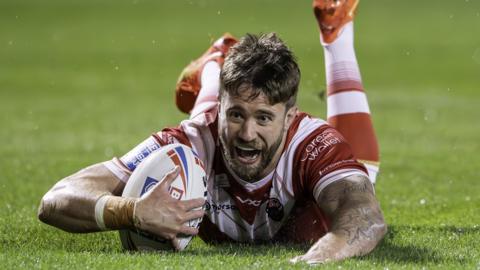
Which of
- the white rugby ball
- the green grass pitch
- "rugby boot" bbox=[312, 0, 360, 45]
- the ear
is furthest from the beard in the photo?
"rugby boot" bbox=[312, 0, 360, 45]

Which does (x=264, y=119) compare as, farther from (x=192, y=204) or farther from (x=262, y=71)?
(x=192, y=204)

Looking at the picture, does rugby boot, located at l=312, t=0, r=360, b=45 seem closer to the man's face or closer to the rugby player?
the rugby player

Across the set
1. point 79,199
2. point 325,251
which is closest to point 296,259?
point 325,251

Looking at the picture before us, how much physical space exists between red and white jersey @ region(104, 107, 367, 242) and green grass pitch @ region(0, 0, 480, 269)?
26 centimetres

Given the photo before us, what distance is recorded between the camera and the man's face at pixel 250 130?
21.8ft

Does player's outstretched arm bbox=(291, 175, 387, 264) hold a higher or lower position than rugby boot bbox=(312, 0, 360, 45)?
lower

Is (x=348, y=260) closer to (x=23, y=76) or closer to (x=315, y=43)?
(x=23, y=76)

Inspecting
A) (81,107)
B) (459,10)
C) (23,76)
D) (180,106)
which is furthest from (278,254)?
(459,10)

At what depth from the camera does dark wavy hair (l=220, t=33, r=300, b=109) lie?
21.9 feet

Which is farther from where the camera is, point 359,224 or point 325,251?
point 359,224

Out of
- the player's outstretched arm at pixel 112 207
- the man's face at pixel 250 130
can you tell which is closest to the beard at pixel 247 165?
the man's face at pixel 250 130

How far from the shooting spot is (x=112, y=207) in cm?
647

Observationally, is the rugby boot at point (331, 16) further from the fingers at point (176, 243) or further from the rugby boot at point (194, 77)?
the fingers at point (176, 243)

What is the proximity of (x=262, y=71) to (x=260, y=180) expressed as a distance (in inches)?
32.7
